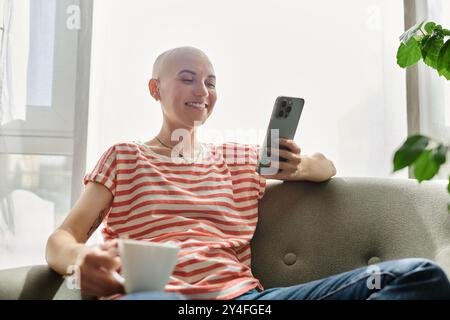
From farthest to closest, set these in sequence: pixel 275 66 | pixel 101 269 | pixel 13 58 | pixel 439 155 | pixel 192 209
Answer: pixel 275 66 < pixel 13 58 < pixel 192 209 < pixel 101 269 < pixel 439 155

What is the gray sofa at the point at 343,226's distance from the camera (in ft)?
3.87

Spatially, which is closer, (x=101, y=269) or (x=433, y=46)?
(x=101, y=269)

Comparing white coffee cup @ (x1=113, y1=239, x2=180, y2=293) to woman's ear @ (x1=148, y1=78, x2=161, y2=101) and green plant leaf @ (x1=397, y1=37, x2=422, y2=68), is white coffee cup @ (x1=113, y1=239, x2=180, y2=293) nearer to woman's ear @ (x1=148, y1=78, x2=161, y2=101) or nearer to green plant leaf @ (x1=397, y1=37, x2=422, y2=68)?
woman's ear @ (x1=148, y1=78, x2=161, y2=101)

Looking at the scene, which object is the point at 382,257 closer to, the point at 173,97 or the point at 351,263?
the point at 351,263

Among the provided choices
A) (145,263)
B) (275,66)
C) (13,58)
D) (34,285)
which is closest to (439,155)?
(145,263)

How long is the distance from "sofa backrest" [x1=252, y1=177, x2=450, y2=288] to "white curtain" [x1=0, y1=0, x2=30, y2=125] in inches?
31.2

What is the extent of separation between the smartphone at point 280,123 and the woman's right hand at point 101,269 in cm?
53

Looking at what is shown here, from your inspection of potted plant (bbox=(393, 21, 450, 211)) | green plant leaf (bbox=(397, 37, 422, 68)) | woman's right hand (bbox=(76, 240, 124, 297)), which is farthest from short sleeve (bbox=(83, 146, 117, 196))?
green plant leaf (bbox=(397, 37, 422, 68))

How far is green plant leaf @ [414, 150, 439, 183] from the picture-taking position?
0.68 metres

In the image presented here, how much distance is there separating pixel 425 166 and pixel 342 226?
0.55 meters

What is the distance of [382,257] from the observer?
3.91 ft

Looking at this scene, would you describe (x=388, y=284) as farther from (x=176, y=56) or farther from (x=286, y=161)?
(x=176, y=56)

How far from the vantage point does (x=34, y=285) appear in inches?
38.0
